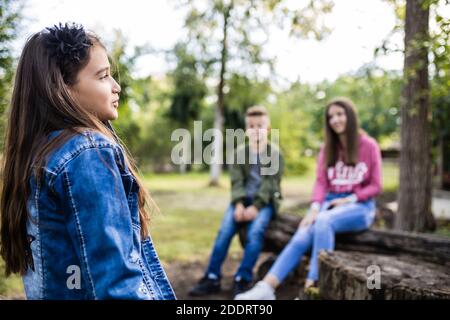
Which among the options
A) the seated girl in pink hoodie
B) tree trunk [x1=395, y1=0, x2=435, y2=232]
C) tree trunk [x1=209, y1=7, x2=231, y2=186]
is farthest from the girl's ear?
tree trunk [x1=209, y1=7, x2=231, y2=186]

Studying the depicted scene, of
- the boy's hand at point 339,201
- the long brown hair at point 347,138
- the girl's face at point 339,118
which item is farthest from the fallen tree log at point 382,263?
the girl's face at point 339,118

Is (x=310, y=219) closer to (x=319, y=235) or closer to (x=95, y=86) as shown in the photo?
(x=319, y=235)

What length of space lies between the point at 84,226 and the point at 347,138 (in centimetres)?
358

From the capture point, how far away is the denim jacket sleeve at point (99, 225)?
1.05 meters

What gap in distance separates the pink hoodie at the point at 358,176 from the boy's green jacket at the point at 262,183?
44 centimetres

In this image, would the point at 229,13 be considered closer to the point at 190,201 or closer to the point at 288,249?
the point at 190,201

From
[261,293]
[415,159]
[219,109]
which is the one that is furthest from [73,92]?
[219,109]

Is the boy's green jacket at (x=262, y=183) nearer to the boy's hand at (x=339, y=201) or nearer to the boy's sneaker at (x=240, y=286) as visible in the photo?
the boy's hand at (x=339, y=201)

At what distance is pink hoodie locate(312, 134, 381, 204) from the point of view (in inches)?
162

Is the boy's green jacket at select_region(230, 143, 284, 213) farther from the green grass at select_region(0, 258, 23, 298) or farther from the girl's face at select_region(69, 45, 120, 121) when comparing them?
the girl's face at select_region(69, 45, 120, 121)

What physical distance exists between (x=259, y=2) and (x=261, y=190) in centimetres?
253

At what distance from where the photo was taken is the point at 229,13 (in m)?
14.3

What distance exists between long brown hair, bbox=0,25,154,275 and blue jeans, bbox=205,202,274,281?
123 inches

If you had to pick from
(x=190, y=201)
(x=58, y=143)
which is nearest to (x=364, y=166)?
(x=58, y=143)
